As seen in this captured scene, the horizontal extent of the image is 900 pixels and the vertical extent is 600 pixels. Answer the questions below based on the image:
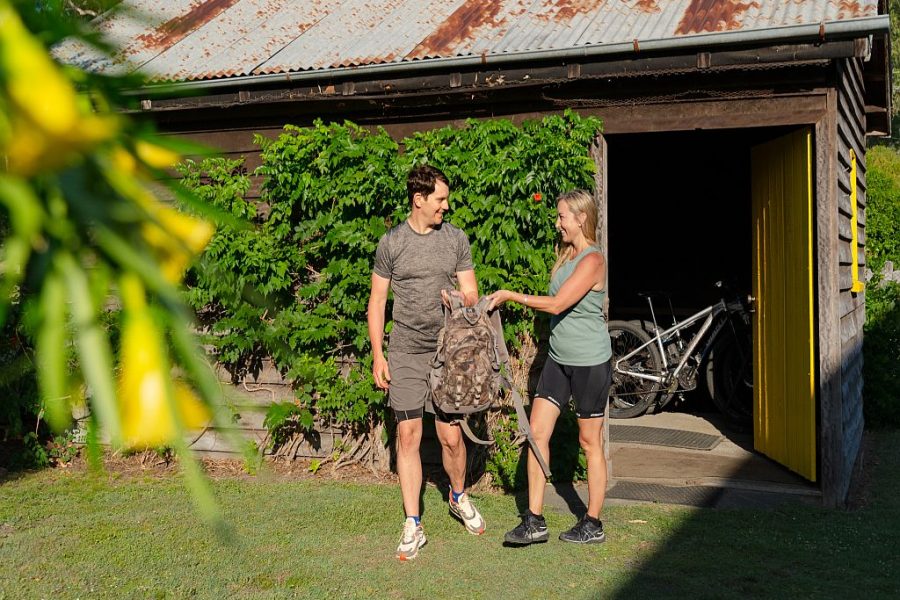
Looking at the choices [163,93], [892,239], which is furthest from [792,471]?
[163,93]

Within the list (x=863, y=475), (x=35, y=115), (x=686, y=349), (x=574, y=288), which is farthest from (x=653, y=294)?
(x=35, y=115)

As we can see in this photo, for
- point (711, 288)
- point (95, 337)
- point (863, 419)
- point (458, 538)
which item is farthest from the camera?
point (711, 288)

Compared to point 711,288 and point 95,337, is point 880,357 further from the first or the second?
point 95,337

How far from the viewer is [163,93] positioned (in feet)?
1.89

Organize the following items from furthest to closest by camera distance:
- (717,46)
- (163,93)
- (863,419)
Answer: (863,419) < (717,46) < (163,93)

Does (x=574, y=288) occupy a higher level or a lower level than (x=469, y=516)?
higher

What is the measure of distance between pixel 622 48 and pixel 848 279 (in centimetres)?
244

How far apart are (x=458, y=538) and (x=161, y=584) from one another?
1.54 meters

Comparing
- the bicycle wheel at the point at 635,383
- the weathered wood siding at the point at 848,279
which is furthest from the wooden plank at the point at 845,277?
the bicycle wheel at the point at 635,383

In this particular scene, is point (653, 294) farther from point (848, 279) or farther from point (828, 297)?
point (828, 297)

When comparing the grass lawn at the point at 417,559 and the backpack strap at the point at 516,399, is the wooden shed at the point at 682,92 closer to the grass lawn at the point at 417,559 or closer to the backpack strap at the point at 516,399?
the grass lawn at the point at 417,559

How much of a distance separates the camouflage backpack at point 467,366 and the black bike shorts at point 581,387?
208 mm

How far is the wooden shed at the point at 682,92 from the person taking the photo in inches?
213

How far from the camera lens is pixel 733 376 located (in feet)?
27.5
